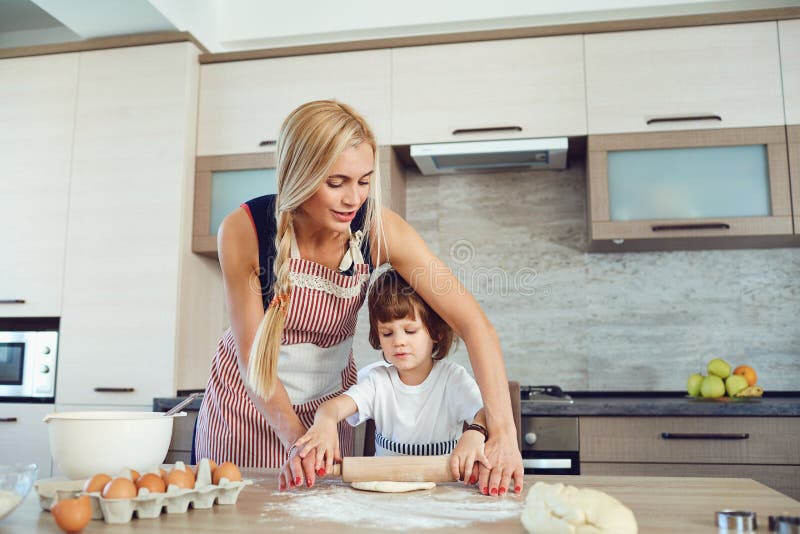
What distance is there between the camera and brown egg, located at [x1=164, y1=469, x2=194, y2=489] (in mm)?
837

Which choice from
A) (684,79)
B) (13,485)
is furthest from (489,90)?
(13,485)

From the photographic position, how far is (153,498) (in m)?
0.80

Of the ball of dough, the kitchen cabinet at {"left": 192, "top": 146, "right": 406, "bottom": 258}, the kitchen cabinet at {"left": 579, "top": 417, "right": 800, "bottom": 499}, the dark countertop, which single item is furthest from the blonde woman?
the kitchen cabinet at {"left": 192, "top": 146, "right": 406, "bottom": 258}

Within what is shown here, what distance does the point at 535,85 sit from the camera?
2496mm

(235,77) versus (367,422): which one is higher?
(235,77)

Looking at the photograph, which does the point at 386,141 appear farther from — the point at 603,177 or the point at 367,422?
the point at 367,422

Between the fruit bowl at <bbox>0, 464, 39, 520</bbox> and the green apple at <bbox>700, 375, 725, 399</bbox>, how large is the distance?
2036 millimetres

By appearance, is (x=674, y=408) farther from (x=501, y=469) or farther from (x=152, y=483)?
(x=152, y=483)

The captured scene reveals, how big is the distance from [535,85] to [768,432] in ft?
4.44

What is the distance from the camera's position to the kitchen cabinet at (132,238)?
8.33ft

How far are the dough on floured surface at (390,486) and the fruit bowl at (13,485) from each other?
16.7 inches

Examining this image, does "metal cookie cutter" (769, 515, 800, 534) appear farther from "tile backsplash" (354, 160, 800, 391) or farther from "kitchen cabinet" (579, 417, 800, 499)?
"tile backsplash" (354, 160, 800, 391)

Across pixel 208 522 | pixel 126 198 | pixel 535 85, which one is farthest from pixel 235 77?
pixel 208 522

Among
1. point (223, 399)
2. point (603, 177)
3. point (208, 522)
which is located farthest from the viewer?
point (603, 177)
